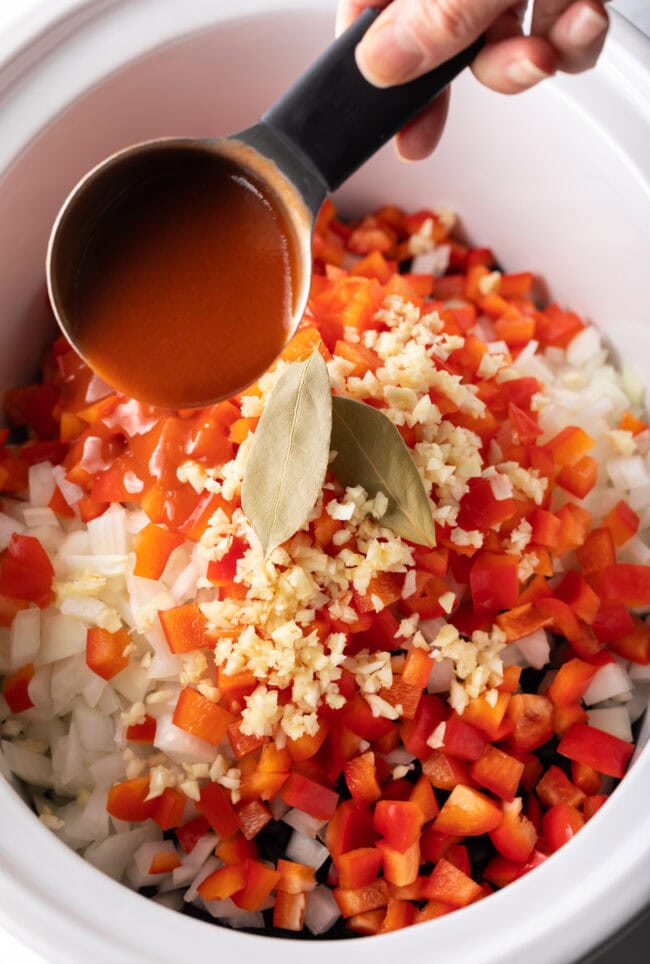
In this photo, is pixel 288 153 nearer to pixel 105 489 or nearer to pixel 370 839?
pixel 105 489

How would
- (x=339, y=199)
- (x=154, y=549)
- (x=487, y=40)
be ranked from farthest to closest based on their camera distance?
1. (x=339, y=199)
2. (x=154, y=549)
3. (x=487, y=40)

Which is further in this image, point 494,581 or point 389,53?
point 494,581

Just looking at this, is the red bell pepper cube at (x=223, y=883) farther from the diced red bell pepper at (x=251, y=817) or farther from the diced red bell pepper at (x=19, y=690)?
the diced red bell pepper at (x=19, y=690)

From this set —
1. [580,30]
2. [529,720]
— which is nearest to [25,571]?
[529,720]

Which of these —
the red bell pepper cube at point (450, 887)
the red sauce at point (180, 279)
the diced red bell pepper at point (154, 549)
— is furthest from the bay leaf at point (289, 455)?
the red bell pepper cube at point (450, 887)

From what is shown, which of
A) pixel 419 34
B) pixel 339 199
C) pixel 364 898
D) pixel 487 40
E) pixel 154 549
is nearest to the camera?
pixel 419 34

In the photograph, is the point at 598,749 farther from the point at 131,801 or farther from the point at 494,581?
the point at 131,801

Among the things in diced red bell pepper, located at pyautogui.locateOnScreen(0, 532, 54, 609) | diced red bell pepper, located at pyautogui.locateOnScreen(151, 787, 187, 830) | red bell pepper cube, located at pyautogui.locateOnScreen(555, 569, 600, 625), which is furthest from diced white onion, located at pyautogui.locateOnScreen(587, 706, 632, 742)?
diced red bell pepper, located at pyautogui.locateOnScreen(0, 532, 54, 609)
